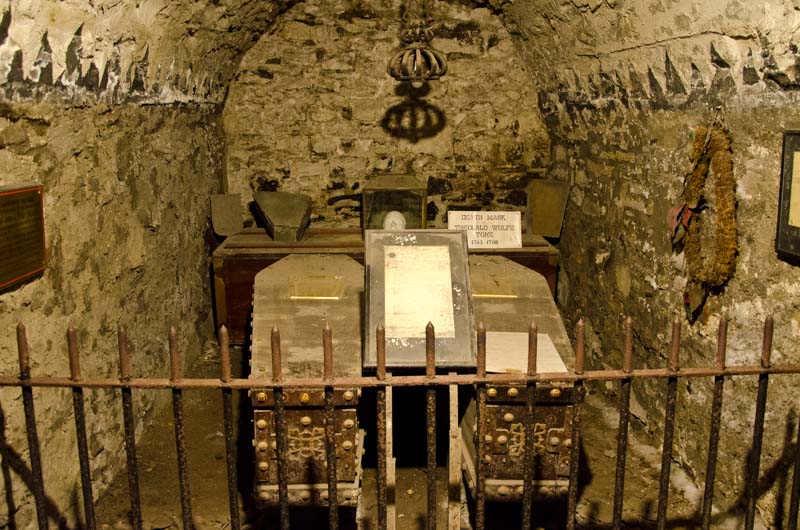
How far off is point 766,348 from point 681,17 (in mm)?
1931

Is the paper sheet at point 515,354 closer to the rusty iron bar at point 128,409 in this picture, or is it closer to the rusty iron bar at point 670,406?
the rusty iron bar at point 670,406

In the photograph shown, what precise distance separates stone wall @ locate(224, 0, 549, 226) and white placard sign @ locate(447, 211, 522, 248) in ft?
4.03

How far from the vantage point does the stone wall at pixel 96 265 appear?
296cm

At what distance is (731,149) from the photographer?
3391 mm

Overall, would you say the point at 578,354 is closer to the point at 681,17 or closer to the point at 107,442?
the point at 681,17

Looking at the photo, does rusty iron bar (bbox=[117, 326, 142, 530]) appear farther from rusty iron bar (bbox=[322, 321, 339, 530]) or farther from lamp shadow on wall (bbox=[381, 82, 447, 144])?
lamp shadow on wall (bbox=[381, 82, 447, 144])

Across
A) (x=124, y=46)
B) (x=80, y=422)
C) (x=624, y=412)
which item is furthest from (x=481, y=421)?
(x=124, y=46)

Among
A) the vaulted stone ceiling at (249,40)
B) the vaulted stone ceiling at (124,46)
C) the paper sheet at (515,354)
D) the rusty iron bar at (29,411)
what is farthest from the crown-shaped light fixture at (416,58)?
the rusty iron bar at (29,411)

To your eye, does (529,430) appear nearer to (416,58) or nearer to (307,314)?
(307,314)

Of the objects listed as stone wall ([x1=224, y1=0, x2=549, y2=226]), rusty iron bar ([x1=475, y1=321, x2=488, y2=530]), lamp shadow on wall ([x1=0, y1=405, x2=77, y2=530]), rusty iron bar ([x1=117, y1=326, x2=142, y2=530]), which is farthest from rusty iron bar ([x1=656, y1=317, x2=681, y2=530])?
stone wall ([x1=224, y1=0, x2=549, y2=226])

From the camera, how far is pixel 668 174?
4.08m

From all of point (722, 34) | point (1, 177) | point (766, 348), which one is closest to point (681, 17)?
point (722, 34)

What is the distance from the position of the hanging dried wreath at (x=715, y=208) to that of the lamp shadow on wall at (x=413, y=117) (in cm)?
324

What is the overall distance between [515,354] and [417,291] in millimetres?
527
